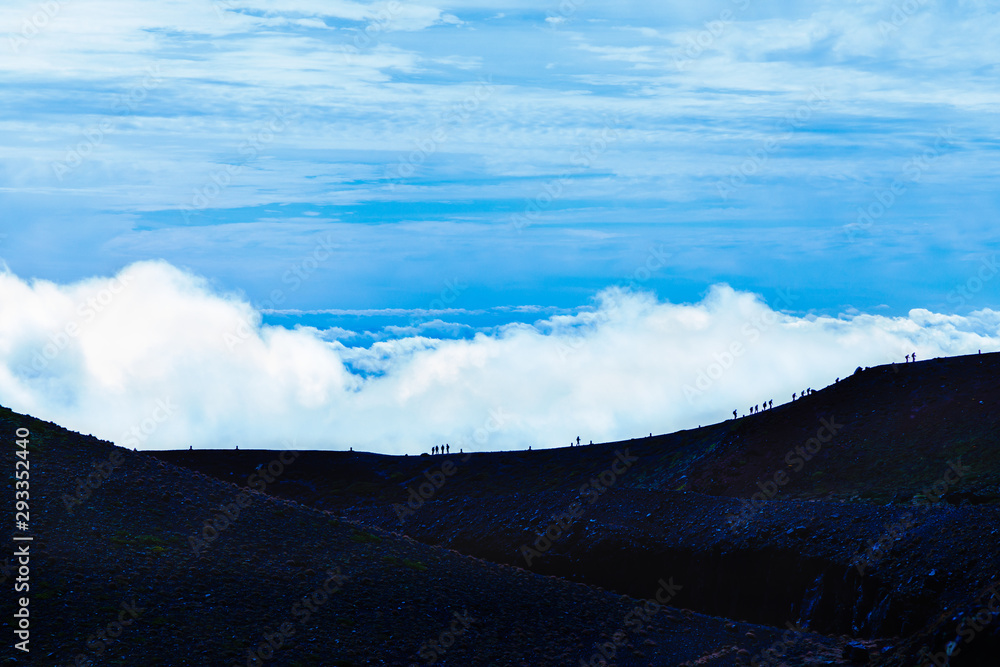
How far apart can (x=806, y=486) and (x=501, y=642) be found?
36.2 metres

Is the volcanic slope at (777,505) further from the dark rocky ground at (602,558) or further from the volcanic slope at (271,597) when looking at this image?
the volcanic slope at (271,597)

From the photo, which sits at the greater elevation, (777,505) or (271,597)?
(777,505)

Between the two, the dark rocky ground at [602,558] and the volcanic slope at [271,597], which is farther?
the dark rocky ground at [602,558]

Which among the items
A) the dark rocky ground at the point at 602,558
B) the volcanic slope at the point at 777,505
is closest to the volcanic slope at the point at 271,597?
the dark rocky ground at the point at 602,558

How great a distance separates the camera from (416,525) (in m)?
73.9

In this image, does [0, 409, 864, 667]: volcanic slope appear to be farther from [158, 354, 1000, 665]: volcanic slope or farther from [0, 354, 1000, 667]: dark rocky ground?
[158, 354, 1000, 665]: volcanic slope

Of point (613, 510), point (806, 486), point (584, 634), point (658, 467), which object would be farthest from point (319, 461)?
point (584, 634)

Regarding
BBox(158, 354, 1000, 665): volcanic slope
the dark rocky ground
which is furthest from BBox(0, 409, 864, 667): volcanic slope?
BBox(158, 354, 1000, 665): volcanic slope

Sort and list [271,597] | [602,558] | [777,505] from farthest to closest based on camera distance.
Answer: [602,558], [777,505], [271,597]

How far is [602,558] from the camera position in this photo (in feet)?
193

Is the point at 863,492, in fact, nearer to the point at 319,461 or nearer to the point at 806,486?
the point at 806,486

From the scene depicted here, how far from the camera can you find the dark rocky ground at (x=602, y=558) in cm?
3872

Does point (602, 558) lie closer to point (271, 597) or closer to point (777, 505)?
point (777, 505)

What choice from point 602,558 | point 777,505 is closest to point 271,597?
point 602,558
